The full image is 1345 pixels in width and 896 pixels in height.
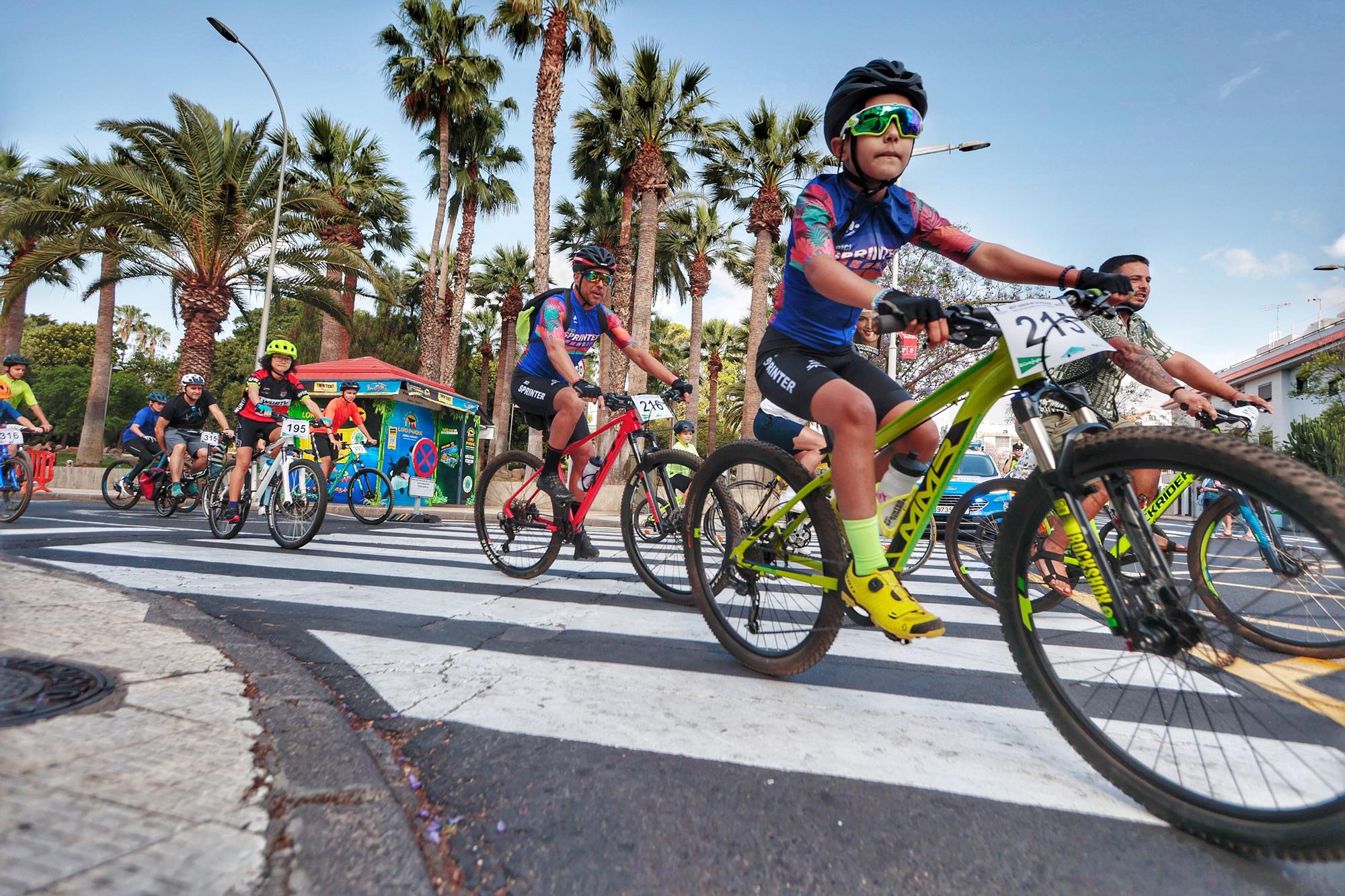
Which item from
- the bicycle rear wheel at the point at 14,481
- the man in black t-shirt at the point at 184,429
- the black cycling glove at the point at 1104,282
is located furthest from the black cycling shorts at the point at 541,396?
the man in black t-shirt at the point at 184,429

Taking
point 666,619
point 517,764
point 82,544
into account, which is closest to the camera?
point 517,764

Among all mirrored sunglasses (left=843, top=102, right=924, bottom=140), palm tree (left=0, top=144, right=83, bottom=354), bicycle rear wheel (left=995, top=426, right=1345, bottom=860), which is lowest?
bicycle rear wheel (left=995, top=426, right=1345, bottom=860)

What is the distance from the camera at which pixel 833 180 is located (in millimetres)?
2604

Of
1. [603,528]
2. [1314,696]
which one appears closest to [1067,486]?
[1314,696]

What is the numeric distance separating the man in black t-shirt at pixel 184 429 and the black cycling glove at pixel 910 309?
31.9 ft

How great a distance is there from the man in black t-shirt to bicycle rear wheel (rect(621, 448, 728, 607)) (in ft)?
25.2

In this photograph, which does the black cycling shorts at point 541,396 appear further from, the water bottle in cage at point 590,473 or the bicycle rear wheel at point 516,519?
the bicycle rear wheel at point 516,519

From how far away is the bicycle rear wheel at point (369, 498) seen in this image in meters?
9.27

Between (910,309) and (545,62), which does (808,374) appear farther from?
(545,62)

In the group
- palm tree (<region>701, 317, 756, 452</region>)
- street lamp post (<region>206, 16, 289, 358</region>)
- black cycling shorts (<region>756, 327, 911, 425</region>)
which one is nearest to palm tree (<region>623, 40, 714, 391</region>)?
street lamp post (<region>206, 16, 289, 358</region>)

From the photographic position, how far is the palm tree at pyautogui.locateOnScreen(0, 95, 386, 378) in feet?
50.8

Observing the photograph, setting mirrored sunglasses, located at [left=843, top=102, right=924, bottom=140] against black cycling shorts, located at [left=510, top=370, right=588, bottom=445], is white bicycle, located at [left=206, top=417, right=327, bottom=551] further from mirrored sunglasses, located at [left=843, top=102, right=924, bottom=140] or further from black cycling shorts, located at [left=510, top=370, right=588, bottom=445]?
mirrored sunglasses, located at [left=843, top=102, right=924, bottom=140]

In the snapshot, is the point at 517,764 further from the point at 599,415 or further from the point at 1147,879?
the point at 599,415

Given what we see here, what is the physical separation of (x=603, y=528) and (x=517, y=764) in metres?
9.33
